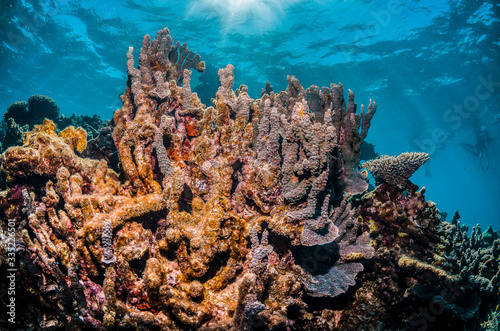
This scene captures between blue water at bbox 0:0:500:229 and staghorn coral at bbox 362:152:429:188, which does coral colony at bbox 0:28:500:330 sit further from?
blue water at bbox 0:0:500:229

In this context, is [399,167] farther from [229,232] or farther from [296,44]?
[296,44]

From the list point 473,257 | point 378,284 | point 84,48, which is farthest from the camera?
point 84,48

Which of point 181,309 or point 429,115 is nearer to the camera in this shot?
point 181,309

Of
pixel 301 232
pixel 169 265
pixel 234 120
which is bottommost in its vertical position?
pixel 169 265

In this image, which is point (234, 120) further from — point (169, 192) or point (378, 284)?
point (378, 284)

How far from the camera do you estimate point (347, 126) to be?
13.1 feet

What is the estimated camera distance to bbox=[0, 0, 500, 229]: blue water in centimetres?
1841

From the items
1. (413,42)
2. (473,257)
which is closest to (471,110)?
(413,42)

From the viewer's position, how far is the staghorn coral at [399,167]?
3.68 m

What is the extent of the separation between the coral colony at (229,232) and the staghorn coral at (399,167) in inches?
0.9

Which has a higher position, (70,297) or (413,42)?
(413,42)

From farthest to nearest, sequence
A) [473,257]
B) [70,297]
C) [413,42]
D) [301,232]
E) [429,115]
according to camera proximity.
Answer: [429,115], [413,42], [473,257], [301,232], [70,297]

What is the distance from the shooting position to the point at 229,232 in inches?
95.0

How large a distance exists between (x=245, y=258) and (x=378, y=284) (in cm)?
220
